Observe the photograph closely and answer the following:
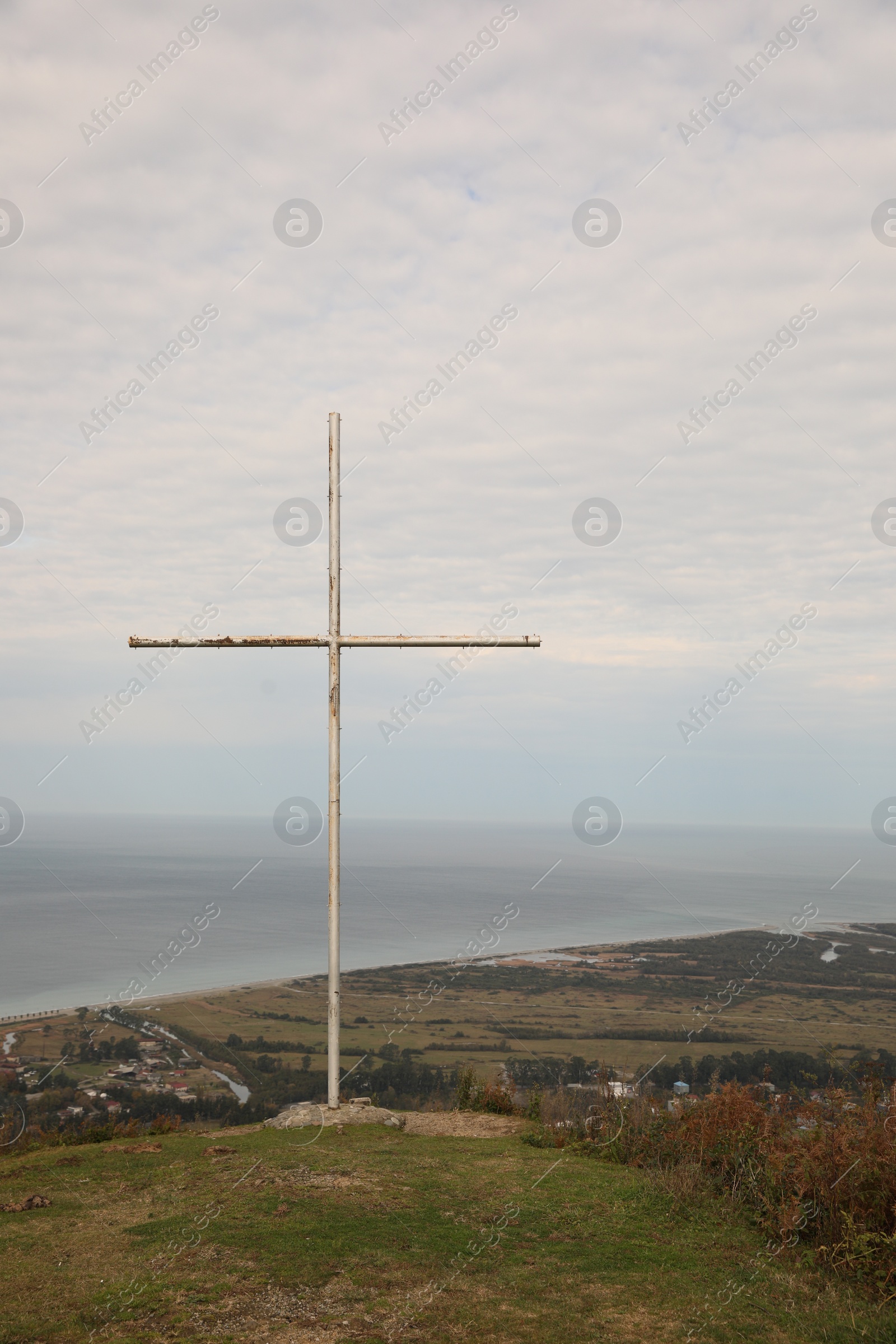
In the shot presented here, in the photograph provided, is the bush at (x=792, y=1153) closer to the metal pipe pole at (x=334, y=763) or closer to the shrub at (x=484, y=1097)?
the shrub at (x=484, y=1097)

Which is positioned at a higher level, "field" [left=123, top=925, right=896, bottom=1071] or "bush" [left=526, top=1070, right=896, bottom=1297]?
"bush" [left=526, top=1070, right=896, bottom=1297]

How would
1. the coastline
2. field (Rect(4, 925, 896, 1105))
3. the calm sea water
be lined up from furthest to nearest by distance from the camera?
1. the calm sea water
2. the coastline
3. field (Rect(4, 925, 896, 1105))

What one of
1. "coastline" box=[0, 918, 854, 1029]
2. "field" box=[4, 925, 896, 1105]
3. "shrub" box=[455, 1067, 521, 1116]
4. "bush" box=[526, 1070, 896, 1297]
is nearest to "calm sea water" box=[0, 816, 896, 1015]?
"coastline" box=[0, 918, 854, 1029]

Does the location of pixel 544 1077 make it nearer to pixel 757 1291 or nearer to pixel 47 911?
pixel 757 1291

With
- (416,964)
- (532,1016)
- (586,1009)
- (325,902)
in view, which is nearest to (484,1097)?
(532,1016)

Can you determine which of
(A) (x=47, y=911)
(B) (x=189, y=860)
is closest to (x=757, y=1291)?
(A) (x=47, y=911)

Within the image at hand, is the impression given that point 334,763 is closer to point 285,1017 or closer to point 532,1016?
point 285,1017

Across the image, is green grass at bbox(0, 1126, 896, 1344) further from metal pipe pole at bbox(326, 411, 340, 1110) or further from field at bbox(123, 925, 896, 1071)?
field at bbox(123, 925, 896, 1071)

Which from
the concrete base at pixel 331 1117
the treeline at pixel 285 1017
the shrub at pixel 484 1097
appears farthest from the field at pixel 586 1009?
the concrete base at pixel 331 1117
